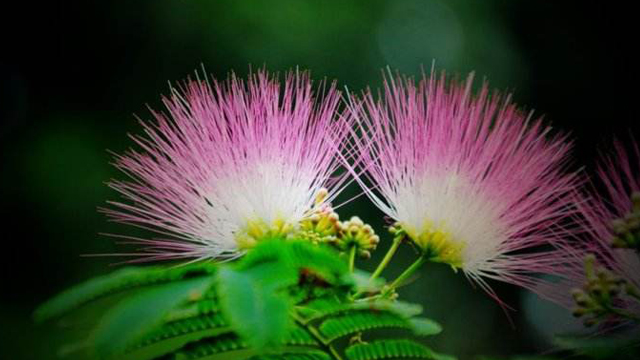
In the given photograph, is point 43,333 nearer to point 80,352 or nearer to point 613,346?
A: point 80,352

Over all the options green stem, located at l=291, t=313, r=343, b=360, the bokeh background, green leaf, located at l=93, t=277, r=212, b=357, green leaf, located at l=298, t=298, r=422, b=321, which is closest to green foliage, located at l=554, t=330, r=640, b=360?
green leaf, located at l=298, t=298, r=422, b=321

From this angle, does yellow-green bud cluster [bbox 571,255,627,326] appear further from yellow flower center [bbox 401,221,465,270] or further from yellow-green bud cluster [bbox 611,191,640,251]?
yellow flower center [bbox 401,221,465,270]

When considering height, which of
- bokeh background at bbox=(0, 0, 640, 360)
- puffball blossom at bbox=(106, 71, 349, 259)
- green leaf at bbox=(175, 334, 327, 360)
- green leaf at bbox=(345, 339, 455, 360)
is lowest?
green leaf at bbox=(345, 339, 455, 360)

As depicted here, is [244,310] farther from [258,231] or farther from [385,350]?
[258,231]

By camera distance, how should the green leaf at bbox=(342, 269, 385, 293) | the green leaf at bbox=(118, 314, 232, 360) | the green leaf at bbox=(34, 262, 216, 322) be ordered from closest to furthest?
the green leaf at bbox=(34, 262, 216, 322) → the green leaf at bbox=(342, 269, 385, 293) → the green leaf at bbox=(118, 314, 232, 360)

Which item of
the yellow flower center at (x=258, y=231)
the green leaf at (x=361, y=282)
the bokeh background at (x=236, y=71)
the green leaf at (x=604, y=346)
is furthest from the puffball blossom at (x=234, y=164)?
the bokeh background at (x=236, y=71)
